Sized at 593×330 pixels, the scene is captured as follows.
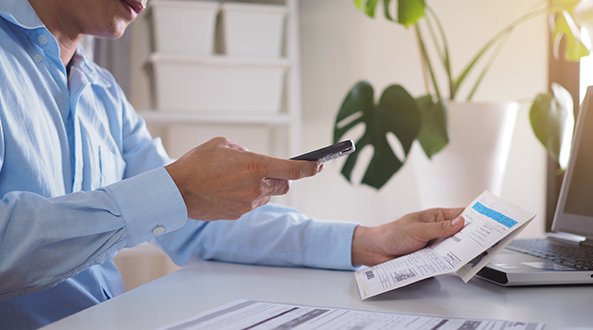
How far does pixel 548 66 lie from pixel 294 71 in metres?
0.81

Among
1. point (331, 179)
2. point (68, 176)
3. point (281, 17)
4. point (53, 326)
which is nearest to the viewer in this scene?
point (53, 326)

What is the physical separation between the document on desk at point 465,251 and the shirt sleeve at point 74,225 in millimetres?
245

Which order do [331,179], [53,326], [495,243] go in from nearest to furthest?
[53,326], [495,243], [331,179]

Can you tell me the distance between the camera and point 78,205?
0.56 meters

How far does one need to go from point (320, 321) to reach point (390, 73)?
1.42 metres

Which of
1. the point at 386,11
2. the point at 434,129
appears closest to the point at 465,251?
the point at 434,129

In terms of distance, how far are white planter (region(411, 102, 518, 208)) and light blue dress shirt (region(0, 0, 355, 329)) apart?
2.15 feet

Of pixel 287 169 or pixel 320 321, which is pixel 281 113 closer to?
pixel 287 169

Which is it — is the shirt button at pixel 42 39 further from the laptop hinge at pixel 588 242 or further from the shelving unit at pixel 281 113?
the laptop hinge at pixel 588 242

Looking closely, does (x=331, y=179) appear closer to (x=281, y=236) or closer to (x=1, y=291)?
(x=281, y=236)

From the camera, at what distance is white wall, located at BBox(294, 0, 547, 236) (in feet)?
5.50

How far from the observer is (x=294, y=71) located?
166 cm

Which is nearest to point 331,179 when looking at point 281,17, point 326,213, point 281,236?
point 326,213

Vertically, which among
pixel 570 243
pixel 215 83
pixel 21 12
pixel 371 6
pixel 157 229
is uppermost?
pixel 371 6
